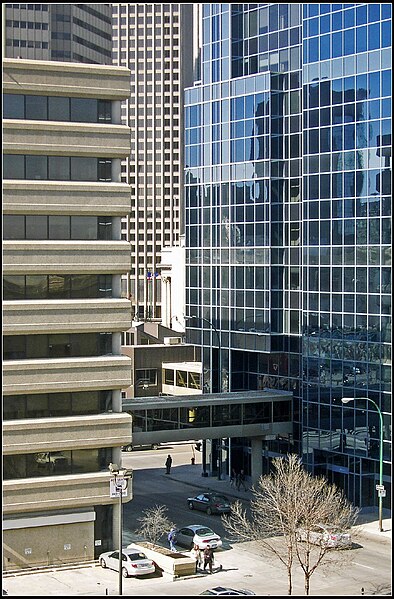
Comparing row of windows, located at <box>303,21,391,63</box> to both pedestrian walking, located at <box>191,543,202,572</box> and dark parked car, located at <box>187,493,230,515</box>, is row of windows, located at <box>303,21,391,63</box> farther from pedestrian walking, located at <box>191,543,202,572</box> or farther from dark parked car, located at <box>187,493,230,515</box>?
pedestrian walking, located at <box>191,543,202,572</box>

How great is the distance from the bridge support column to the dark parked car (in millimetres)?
6684

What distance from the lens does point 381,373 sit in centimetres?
6256

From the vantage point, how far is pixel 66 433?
52062mm

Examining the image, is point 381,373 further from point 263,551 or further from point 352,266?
point 263,551

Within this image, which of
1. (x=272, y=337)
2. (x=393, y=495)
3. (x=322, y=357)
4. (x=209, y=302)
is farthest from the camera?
(x=209, y=302)

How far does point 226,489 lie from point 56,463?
873 inches

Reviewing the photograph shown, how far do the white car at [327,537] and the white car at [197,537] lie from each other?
16.2 ft

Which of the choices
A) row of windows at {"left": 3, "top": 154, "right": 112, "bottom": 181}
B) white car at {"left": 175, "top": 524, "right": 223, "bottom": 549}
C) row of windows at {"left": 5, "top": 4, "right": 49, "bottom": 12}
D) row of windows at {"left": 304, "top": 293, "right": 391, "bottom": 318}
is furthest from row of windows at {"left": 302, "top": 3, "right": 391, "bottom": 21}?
row of windows at {"left": 5, "top": 4, "right": 49, "bottom": 12}

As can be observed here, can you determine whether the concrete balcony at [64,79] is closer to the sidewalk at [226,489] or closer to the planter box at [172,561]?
the planter box at [172,561]

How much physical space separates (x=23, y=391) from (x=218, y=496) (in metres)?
17.8

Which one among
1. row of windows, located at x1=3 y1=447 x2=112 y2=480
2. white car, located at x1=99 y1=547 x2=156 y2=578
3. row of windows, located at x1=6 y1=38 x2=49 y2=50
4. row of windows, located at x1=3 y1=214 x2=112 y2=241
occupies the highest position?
row of windows, located at x1=6 y1=38 x2=49 y2=50

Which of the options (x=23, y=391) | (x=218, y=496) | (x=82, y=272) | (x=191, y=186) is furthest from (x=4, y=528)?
(x=191, y=186)

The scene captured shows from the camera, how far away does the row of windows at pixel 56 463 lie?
168ft

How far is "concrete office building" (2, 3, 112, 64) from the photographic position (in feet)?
375
